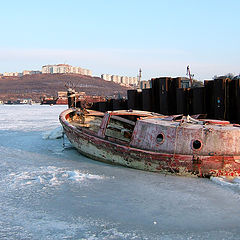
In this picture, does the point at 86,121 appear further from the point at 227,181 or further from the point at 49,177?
the point at 227,181

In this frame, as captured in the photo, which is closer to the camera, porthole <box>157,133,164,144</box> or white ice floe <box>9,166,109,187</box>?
white ice floe <box>9,166,109,187</box>

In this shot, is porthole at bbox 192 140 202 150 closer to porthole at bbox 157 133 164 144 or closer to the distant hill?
porthole at bbox 157 133 164 144

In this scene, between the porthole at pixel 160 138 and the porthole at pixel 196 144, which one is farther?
the porthole at pixel 160 138

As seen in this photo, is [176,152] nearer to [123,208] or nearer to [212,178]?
[212,178]

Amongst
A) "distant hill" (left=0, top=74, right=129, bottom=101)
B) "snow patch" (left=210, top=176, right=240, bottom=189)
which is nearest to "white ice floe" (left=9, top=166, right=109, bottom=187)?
"snow patch" (left=210, top=176, right=240, bottom=189)

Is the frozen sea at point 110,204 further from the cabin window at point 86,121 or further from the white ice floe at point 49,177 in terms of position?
the cabin window at point 86,121

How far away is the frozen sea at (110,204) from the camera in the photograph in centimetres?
507

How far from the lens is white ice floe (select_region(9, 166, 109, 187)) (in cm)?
790

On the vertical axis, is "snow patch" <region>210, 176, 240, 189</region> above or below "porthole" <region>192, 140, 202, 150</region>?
below

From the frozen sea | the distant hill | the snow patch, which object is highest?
the distant hill

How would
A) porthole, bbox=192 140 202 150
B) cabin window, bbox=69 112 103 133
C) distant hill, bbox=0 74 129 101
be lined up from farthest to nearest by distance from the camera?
distant hill, bbox=0 74 129 101, cabin window, bbox=69 112 103 133, porthole, bbox=192 140 202 150

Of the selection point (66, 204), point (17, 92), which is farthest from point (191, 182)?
point (17, 92)

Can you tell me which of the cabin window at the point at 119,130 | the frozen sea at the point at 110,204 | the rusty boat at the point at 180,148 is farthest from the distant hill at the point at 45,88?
the frozen sea at the point at 110,204

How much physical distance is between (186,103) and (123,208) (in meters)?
8.07
